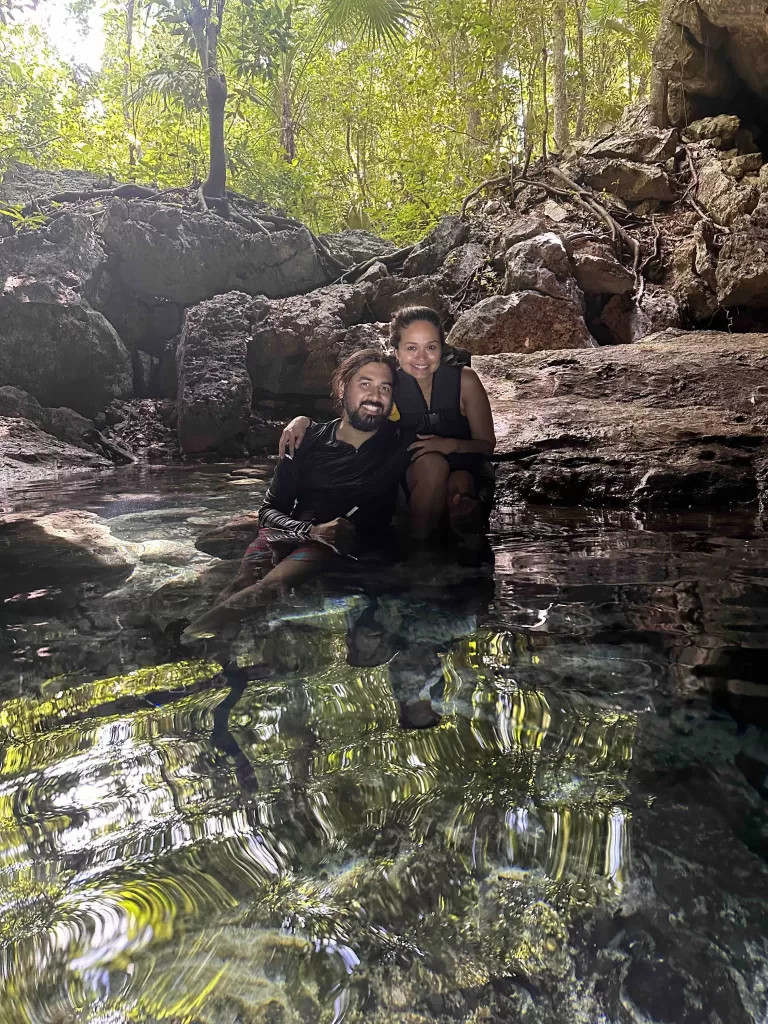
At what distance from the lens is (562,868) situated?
2.68ft

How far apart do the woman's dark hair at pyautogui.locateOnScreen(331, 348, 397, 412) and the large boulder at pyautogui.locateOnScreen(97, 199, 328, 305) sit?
4628mm

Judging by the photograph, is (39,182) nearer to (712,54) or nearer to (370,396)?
(370,396)

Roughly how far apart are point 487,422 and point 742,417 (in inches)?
62.1

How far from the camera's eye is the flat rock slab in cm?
305

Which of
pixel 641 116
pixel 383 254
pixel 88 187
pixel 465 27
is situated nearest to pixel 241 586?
pixel 383 254

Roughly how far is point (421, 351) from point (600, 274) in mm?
4053

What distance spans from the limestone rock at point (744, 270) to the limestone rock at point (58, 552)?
5.51 meters

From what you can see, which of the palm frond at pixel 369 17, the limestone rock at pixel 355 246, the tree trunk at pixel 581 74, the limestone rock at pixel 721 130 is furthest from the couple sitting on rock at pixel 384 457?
the tree trunk at pixel 581 74

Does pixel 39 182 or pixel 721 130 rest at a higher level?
pixel 721 130

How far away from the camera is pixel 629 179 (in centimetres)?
729

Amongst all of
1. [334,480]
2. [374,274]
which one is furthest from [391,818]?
[374,274]

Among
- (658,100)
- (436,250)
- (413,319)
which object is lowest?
(413,319)

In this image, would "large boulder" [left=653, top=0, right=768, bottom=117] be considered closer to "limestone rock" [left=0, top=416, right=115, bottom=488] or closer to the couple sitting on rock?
the couple sitting on rock

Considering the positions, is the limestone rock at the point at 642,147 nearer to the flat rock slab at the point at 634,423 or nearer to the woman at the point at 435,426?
the flat rock slab at the point at 634,423
